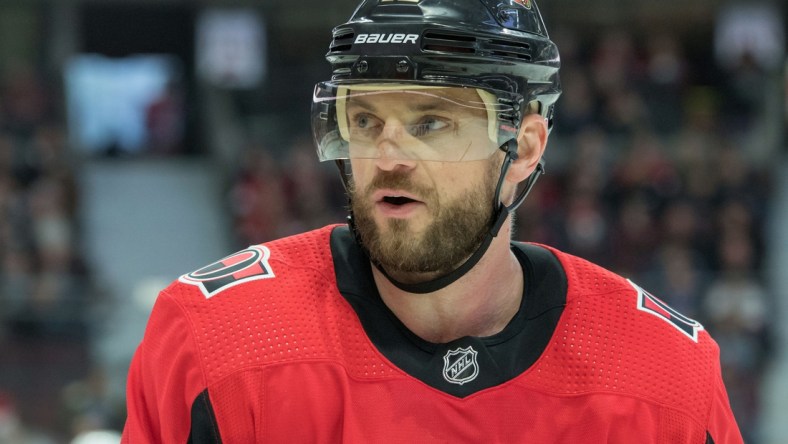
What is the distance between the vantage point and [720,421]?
2.13 m

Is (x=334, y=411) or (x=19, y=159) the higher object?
(x=334, y=411)

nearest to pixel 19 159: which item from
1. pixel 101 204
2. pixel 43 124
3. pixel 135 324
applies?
pixel 43 124

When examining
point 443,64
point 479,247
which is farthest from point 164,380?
→ point 443,64

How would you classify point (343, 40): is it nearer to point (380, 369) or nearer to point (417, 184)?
point (417, 184)

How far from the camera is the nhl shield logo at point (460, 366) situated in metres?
2.04

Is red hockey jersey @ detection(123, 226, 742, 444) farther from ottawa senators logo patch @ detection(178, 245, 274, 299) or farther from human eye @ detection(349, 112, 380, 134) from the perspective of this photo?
human eye @ detection(349, 112, 380, 134)

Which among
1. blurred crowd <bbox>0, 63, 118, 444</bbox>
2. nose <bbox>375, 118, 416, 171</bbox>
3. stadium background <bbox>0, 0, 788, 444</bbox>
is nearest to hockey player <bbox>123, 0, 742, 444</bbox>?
nose <bbox>375, 118, 416, 171</bbox>

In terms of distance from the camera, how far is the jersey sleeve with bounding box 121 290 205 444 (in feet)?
6.31

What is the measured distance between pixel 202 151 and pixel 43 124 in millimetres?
1848

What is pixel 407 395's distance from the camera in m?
2.01

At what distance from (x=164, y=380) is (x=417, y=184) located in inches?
20.4

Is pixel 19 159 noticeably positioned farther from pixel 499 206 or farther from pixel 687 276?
pixel 499 206

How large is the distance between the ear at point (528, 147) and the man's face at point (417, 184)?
0.43 feet

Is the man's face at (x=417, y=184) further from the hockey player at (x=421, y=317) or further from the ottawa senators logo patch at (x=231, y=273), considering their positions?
the ottawa senators logo patch at (x=231, y=273)
